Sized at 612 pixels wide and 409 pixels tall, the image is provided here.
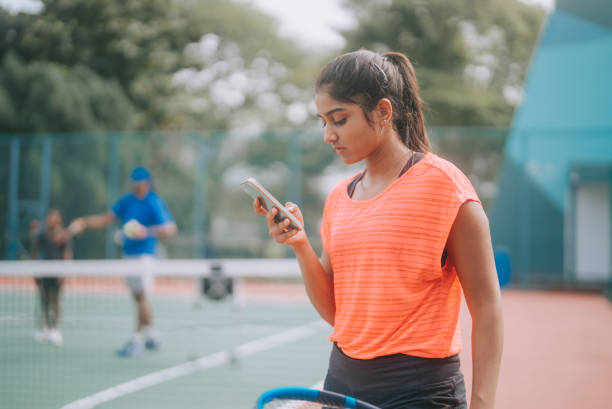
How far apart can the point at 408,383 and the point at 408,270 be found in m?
0.25

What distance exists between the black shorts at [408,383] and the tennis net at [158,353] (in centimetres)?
353

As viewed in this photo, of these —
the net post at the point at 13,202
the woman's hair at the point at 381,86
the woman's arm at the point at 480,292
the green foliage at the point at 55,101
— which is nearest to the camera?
the woman's arm at the point at 480,292

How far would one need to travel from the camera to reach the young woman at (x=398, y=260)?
1362 mm

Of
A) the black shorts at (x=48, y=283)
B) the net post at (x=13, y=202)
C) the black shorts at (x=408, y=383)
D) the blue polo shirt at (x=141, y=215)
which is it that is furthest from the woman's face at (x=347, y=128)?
the net post at (x=13, y=202)

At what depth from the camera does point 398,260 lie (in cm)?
140

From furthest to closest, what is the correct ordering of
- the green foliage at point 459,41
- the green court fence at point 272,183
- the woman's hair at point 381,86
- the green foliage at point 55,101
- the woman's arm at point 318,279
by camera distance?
the green foliage at point 459,41
the green foliage at point 55,101
the green court fence at point 272,183
the woman's arm at point 318,279
the woman's hair at point 381,86

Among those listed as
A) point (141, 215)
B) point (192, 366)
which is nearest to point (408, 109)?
point (192, 366)

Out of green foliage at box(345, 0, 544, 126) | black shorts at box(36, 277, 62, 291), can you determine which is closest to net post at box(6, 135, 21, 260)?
black shorts at box(36, 277, 62, 291)

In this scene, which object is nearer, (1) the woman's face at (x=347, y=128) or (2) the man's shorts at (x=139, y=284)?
(1) the woman's face at (x=347, y=128)

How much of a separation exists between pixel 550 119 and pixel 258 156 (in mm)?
7131

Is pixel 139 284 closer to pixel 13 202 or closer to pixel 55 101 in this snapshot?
pixel 13 202

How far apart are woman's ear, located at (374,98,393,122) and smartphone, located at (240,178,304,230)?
1.02ft

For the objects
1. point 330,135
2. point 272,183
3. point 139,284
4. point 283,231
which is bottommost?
point 139,284

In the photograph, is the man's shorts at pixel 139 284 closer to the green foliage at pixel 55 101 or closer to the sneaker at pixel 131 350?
the sneaker at pixel 131 350
